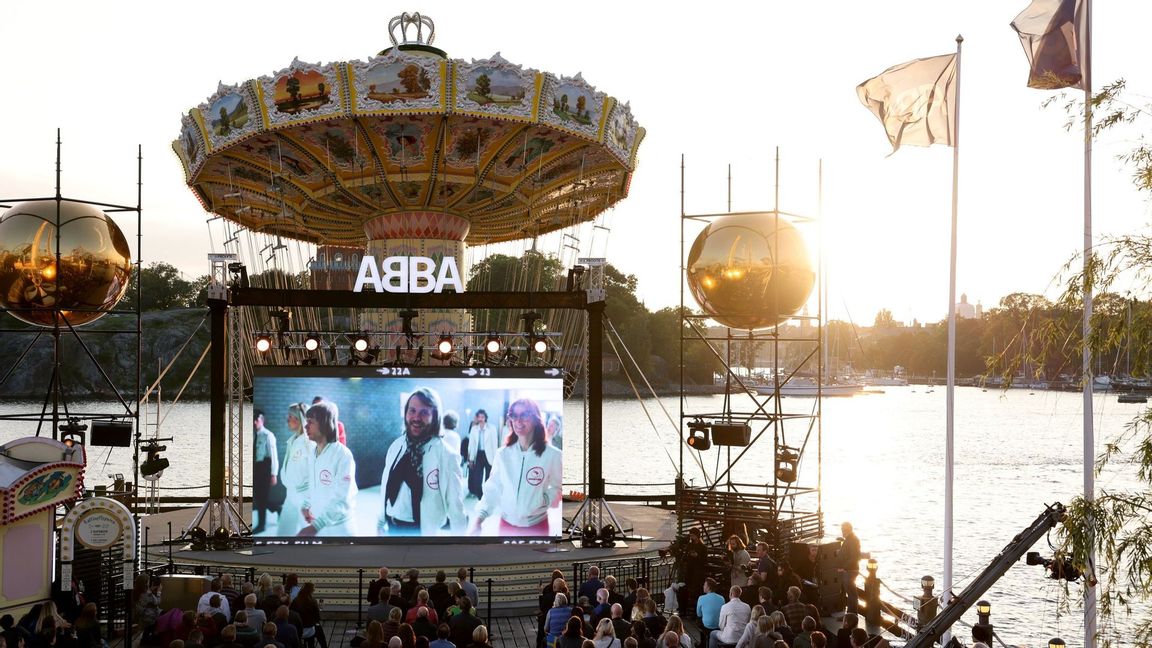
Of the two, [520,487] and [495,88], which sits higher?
[495,88]

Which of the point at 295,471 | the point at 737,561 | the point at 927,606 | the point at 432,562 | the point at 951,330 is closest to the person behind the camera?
the point at 927,606

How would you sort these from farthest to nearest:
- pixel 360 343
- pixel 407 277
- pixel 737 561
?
pixel 407 277
pixel 360 343
pixel 737 561

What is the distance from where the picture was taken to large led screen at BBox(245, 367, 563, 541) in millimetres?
20234

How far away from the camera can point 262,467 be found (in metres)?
20.2

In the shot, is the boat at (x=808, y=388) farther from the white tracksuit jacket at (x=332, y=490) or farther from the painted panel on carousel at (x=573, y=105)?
the white tracksuit jacket at (x=332, y=490)

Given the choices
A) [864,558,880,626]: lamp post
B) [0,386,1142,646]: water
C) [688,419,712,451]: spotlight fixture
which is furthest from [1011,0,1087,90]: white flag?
[688,419,712,451]: spotlight fixture

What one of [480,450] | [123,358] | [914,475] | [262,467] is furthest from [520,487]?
[123,358]

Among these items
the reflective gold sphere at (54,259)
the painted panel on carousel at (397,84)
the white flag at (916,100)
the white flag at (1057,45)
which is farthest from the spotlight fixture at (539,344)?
the white flag at (1057,45)

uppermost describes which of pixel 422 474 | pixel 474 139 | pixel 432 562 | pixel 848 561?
pixel 474 139

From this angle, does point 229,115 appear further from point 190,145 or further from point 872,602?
point 872,602

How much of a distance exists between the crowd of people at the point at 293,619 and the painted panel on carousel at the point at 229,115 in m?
10.00

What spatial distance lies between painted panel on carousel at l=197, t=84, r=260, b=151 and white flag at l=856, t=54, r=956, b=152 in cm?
1210

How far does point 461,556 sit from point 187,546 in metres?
5.60

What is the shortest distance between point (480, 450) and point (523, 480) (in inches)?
42.7
